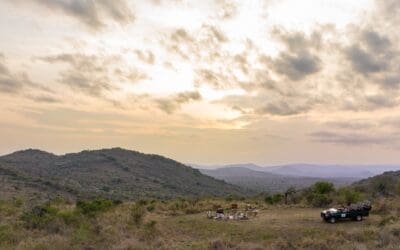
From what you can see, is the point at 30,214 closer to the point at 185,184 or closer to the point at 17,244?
the point at 17,244

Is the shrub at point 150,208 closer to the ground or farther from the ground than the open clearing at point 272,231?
farther from the ground

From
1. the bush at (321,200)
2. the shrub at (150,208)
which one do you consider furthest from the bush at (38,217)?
the bush at (321,200)

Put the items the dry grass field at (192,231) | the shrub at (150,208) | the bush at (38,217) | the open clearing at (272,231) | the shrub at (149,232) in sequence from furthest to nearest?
the shrub at (150,208) → the bush at (38,217) → the shrub at (149,232) → the open clearing at (272,231) → the dry grass field at (192,231)

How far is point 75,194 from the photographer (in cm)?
6212

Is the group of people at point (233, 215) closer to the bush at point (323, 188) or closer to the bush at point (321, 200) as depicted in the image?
the bush at point (321, 200)

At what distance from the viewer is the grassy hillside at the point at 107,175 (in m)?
67.8

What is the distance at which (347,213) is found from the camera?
2647cm

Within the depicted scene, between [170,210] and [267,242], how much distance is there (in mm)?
16174

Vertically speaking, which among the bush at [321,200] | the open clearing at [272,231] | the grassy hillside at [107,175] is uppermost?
the grassy hillside at [107,175]

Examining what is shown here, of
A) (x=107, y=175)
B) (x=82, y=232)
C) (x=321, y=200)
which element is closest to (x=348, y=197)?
(x=321, y=200)

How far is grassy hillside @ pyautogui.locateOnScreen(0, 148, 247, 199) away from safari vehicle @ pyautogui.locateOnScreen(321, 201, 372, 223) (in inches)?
1709

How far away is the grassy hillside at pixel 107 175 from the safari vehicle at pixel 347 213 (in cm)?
4341

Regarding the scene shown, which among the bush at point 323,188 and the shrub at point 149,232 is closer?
the shrub at point 149,232

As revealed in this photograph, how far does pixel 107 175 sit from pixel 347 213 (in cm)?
7319
